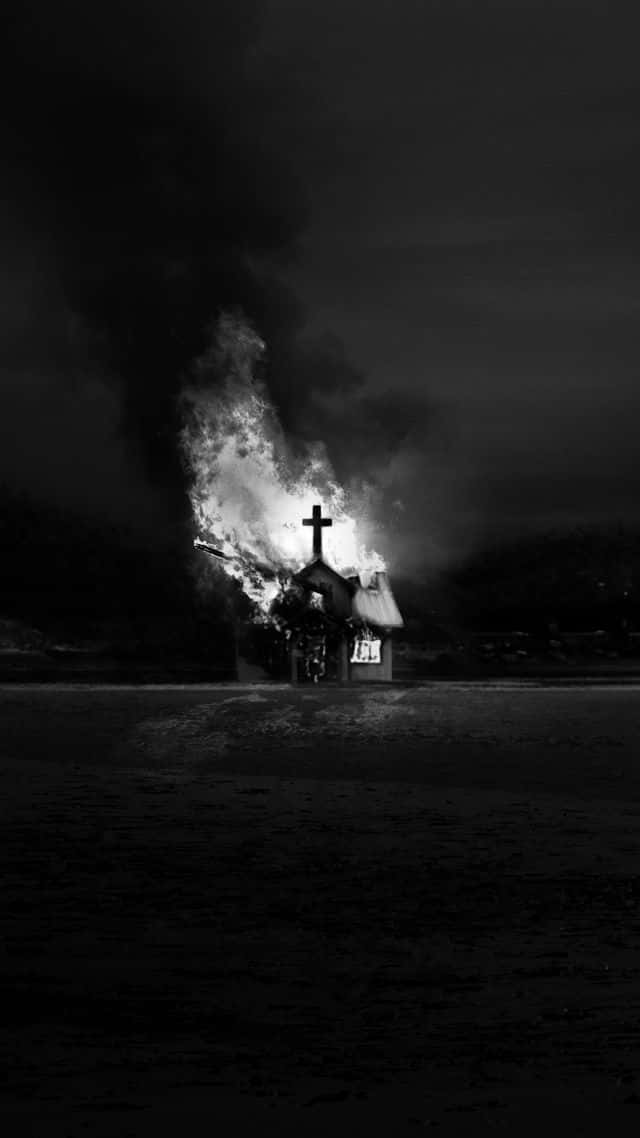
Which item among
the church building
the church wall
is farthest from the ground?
the church wall

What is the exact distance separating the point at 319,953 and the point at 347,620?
4697 cm

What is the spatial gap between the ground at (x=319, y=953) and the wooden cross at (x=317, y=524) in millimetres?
35515

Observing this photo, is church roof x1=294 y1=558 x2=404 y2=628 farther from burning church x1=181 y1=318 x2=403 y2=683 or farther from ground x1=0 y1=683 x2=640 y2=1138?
ground x1=0 y1=683 x2=640 y2=1138

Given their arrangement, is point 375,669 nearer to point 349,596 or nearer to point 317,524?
point 349,596

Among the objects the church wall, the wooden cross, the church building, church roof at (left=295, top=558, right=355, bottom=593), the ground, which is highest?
the wooden cross

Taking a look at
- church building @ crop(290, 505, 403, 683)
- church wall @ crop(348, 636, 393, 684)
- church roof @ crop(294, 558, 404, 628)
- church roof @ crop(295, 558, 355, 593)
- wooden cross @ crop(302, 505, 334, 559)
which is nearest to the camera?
church building @ crop(290, 505, 403, 683)

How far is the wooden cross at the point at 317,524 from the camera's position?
58.0m

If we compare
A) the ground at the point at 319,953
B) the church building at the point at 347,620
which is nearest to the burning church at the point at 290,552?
the church building at the point at 347,620

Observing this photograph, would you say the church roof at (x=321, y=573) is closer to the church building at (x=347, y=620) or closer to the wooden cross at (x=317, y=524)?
the church building at (x=347, y=620)

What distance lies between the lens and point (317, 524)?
5819cm

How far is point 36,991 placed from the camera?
29.0ft

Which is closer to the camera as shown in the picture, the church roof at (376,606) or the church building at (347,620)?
the church building at (347,620)

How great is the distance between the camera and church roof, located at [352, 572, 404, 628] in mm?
57531

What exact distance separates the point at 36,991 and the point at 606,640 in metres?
92.9
